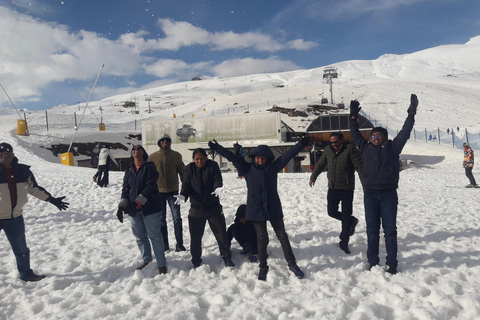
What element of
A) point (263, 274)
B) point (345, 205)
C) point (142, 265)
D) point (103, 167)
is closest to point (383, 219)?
point (345, 205)

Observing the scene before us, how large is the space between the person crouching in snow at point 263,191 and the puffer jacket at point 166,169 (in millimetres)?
1368

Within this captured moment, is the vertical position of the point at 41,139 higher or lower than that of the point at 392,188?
higher

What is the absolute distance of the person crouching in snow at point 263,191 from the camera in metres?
4.13

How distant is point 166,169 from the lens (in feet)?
17.3

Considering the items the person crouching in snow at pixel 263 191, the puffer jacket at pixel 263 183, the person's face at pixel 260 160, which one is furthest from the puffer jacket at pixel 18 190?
the person's face at pixel 260 160

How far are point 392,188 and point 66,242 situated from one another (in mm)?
5766

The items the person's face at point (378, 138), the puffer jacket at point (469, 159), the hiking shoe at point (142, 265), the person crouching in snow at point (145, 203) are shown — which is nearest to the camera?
the person's face at point (378, 138)

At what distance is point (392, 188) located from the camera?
4.12 meters

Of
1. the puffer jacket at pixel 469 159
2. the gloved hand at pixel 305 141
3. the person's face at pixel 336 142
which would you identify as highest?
the gloved hand at pixel 305 141

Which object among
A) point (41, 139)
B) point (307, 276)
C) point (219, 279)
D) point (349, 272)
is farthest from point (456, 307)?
point (41, 139)

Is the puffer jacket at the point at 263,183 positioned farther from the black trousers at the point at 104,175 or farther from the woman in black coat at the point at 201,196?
the black trousers at the point at 104,175

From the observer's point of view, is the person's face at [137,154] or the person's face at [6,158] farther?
the person's face at [137,154]

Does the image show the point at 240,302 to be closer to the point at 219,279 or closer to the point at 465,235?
the point at 219,279

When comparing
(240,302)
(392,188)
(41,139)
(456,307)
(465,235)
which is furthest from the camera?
(41,139)
